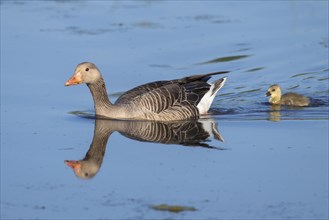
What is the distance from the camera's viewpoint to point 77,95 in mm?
16828

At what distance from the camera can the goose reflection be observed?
12.6m

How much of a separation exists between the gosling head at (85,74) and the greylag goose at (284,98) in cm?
311

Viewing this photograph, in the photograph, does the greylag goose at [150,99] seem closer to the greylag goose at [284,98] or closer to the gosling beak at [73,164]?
the greylag goose at [284,98]

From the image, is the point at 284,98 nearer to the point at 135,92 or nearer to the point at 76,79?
the point at 135,92

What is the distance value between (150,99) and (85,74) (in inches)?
44.5

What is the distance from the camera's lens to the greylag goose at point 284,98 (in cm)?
1611

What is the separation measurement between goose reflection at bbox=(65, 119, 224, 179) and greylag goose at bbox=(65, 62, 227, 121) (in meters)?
0.17

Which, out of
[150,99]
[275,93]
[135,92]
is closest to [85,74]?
[135,92]

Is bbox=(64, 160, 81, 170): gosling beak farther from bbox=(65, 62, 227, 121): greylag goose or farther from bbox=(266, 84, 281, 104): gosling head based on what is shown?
bbox=(266, 84, 281, 104): gosling head

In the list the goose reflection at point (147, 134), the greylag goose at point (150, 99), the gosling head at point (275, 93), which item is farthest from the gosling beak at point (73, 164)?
the gosling head at point (275, 93)

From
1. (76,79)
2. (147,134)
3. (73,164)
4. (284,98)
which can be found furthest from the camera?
(284,98)

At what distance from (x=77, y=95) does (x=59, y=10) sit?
5442mm

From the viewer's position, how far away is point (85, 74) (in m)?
15.3

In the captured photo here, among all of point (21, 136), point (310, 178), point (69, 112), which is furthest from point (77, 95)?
point (310, 178)
